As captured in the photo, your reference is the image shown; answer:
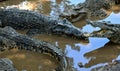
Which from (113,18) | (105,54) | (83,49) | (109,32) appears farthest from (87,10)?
(105,54)

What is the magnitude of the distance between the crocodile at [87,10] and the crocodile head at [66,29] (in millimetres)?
627

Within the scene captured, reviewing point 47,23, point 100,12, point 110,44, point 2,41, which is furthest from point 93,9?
point 2,41

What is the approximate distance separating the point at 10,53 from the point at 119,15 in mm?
3154

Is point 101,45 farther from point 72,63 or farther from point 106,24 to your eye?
point 72,63

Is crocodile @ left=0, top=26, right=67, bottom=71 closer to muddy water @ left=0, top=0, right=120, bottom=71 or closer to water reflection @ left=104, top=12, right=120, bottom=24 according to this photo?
muddy water @ left=0, top=0, right=120, bottom=71

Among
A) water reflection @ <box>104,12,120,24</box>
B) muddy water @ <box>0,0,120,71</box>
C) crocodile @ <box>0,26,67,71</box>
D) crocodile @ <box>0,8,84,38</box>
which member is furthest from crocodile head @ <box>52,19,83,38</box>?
water reflection @ <box>104,12,120,24</box>

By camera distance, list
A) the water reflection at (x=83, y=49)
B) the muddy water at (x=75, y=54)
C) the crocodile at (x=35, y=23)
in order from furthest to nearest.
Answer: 1. the crocodile at (x=35, y=23)
2. the water reflection at (x=83, y=49)
3. the muddy water at (x=75, y=54)

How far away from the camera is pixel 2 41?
672cm

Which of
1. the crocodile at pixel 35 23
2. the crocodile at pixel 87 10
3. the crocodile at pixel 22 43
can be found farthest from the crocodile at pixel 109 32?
the crocodile at pixel 87 10

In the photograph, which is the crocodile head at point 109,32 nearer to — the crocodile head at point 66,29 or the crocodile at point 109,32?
the crocodile at point 109,32

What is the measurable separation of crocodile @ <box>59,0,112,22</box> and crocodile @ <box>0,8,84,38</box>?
A: 0.60 meters

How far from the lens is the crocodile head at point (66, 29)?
715 centimetres

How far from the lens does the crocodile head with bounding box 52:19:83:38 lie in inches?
281

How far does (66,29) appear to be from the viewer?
24.1ft
